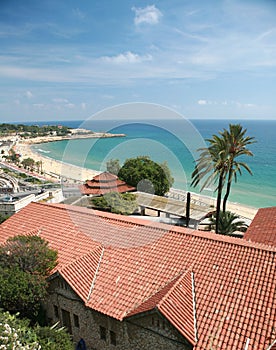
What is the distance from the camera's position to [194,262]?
618 inches

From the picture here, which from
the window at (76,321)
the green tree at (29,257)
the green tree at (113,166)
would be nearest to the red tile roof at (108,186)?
the green tree at (113,166)

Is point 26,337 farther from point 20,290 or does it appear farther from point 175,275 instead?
point 175,275

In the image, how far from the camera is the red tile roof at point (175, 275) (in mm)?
12234

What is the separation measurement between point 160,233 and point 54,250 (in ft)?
23.7

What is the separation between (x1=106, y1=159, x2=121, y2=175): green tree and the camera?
21.2m

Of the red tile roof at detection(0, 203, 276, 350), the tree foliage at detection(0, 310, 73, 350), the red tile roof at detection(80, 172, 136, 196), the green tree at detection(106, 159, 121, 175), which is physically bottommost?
the tree foliage at detection(0, 310, 73, 350)

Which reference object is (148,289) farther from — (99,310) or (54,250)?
(54,250)

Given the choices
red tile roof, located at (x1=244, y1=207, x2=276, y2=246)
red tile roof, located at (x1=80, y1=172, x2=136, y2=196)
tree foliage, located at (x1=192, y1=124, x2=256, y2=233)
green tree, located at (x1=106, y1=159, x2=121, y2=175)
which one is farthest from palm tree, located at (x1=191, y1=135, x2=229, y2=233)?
green tree, located at (x1=106, y1=159, x2=121, y2=175)

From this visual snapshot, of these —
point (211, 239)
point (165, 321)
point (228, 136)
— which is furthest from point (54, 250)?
point (228, 136)

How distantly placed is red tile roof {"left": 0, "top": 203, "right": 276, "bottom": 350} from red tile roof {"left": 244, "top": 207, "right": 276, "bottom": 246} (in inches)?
180

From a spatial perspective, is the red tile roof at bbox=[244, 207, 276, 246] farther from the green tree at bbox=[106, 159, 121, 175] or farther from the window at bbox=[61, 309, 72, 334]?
the window at bbox=[61, 309, 72, 334]

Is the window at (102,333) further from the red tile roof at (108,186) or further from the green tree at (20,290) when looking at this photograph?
the red tile roof at (108,186)

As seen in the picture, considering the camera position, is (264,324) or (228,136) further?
(228,136)

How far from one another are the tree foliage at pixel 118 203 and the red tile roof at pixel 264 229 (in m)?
11.3
